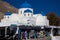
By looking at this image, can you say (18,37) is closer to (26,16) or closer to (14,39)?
(14,39)

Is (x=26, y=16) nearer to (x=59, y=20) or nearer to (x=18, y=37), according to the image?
(x=18, y=37)

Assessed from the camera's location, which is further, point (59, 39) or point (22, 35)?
point (59, 39)

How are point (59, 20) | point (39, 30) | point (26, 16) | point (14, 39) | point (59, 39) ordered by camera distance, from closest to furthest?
point (14, 39) < point (59, 39) < point (39, 30) < point (26, 16) < point (59, 20)

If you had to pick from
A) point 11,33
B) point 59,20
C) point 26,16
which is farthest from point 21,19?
point 59,20

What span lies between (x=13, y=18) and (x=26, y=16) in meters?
3.00

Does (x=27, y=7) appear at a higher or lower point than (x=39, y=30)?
higher

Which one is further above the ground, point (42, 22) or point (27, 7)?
point (27, 7)

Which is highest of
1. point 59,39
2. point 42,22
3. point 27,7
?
point 27,7

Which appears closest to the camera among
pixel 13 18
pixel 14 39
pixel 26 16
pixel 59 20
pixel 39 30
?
pixel 14 39

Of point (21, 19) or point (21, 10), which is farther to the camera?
point (21, 10)

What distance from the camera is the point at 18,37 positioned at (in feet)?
72.7

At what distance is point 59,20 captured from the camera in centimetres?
4950

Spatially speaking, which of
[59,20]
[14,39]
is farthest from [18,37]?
[59,20]

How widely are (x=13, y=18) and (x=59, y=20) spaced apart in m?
18.8
